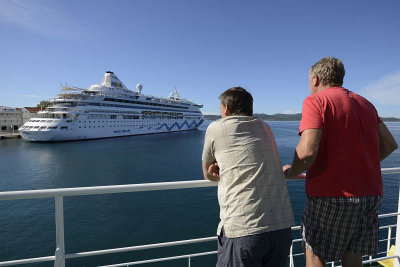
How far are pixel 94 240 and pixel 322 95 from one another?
8.20 m

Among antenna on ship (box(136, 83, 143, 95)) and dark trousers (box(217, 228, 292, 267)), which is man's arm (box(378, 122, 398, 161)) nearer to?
dark trousers (box(217, 228, 292, 267))

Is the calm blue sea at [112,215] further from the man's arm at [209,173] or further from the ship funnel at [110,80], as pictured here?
the ship funnel at [110,80]

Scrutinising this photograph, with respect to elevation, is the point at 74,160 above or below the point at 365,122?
Result: below

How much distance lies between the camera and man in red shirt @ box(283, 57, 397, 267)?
3.67 ft

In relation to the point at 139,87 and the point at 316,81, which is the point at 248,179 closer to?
the point at 316,81

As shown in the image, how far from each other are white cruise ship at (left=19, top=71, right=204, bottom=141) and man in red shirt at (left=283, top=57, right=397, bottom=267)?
35.2 meters

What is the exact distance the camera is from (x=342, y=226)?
117 centimetres

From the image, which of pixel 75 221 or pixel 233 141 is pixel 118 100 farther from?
pixel 233 141

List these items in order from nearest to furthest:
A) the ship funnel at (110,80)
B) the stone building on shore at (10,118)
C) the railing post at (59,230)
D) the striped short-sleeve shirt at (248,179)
Result: the striped short-sleeve shirt at (248,179) → the railing post at (59,230) → the ship funnel at (110,80) → the stone building on shore at (10,118)

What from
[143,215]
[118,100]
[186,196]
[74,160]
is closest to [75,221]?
[143,215]

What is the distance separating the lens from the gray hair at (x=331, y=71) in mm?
1235

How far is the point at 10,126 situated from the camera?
47.5 metres

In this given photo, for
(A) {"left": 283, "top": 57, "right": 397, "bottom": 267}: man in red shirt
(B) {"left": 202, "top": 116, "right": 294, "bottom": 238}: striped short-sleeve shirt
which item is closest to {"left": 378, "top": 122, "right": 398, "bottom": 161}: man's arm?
(A) {"left": 283, "top": 57, "right": 397, "bottom": 267}: man in red shirt

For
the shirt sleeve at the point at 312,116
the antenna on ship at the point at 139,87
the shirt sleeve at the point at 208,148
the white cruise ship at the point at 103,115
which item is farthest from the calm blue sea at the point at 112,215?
the antenna on ship at the point at 139,87
